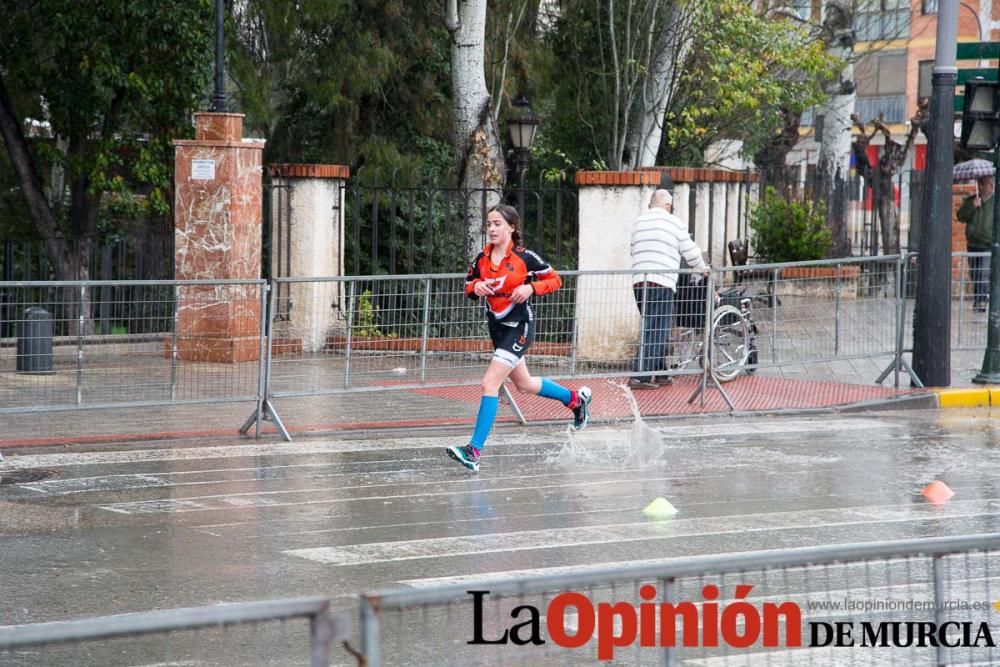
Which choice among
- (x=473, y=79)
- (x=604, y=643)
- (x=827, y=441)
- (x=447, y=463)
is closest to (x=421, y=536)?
(x=447, y=463)

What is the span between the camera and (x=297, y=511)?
30.6ft

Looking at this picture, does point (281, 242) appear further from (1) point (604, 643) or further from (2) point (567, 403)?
(1) point (604, 643)

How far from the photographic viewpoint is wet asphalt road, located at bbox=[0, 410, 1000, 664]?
7.58 metres

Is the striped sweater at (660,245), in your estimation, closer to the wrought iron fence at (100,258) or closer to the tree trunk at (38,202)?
the wrought iron fence at (100,258)

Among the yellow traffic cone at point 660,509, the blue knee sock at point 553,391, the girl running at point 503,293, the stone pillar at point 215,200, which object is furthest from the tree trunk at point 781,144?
the yellow traffic cone at point 660,509

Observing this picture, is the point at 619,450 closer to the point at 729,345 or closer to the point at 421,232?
the point at 729,345

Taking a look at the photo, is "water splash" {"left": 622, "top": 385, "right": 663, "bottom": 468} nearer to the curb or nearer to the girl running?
the girl running

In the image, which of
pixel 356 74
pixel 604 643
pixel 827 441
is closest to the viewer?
pixel 604 643

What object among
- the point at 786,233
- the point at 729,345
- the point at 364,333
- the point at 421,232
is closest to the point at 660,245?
the point at 729,345

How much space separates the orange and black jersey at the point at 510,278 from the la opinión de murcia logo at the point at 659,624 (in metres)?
5.97

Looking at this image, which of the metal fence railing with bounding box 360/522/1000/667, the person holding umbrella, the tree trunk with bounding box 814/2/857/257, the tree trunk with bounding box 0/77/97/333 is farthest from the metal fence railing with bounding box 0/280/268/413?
the tree trunk with bounding box 814/2/857/257

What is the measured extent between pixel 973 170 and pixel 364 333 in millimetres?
19800

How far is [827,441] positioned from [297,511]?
498 centimetres

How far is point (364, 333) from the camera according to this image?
13.0 metres
